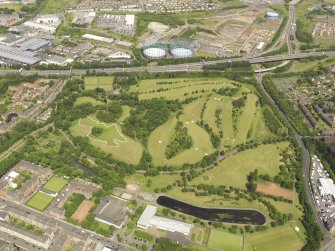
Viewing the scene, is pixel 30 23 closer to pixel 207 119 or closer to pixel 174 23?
pixel 174 23

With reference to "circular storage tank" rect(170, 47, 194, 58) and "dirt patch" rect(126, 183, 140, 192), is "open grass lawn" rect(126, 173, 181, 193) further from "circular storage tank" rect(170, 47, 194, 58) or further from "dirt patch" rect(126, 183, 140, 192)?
"circular storage tank" rect(170, 47, 194, 58)

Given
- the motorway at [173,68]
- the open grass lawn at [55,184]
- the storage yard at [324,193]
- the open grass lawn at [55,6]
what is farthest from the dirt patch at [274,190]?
the open grass lawn at [55,6]

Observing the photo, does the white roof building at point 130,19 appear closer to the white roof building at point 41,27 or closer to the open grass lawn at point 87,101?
the white roof building at point 41,27

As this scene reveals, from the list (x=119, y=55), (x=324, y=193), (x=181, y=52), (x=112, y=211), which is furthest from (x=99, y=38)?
(x=324, y=193)

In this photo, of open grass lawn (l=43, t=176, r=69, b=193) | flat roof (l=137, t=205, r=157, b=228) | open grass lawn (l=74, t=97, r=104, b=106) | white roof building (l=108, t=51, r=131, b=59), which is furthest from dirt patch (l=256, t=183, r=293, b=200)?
white roof building (l=108, t=51, r=131, b=59)

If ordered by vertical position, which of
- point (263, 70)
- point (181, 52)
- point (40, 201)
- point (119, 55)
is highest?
point (40, 201)

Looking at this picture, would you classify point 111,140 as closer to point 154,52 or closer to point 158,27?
point 154,52
